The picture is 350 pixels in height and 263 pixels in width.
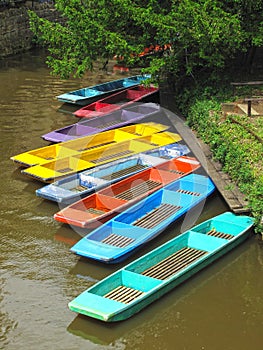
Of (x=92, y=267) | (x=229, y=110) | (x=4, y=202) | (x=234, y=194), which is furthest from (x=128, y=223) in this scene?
(x=229, y=110)

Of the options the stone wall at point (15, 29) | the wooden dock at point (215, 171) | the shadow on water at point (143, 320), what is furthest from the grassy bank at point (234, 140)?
the stone wall at point (15, 29)

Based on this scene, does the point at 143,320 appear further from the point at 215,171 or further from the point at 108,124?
the point at 108,124

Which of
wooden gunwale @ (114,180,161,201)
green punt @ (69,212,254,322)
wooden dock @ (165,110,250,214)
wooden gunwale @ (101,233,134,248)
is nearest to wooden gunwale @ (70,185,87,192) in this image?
wooden gunwale @ (114,180,161,201)

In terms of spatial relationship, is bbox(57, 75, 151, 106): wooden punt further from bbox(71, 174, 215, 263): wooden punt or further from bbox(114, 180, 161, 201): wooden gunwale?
bbox(71, 174, 215, 263): wooden punt

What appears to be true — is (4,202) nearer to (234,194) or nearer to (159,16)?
(234,194)

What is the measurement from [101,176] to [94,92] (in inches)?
249

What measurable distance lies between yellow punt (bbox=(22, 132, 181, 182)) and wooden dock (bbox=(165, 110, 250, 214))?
15.3 inches

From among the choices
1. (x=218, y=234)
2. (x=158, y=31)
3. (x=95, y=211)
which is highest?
(x=158, y=31)

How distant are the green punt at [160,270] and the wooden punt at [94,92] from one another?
7330 mm

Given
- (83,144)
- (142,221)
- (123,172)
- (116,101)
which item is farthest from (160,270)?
(116,101)

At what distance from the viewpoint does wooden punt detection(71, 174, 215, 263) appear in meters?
9.33

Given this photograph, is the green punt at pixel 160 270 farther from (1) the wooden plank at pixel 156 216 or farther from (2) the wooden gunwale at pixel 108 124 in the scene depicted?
(2) the wooden gunwale at pixel 108 124

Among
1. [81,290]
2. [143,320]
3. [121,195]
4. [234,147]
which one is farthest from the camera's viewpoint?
[234,147]

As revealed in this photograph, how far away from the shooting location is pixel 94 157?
43.0 ft
